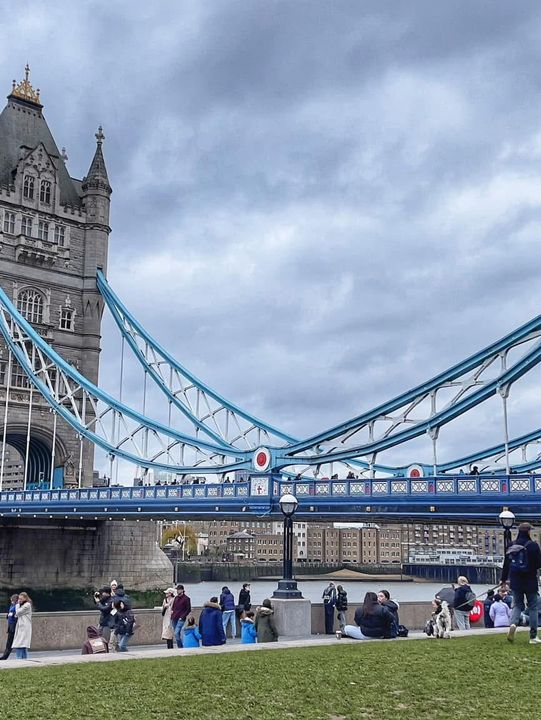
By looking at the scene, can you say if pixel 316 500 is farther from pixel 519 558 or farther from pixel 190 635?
pixel 519 558

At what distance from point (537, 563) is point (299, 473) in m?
25.7

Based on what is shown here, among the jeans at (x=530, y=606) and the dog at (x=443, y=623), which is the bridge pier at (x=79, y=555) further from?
the jeans at (x=530, y=606)

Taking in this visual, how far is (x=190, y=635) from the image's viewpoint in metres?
15.7

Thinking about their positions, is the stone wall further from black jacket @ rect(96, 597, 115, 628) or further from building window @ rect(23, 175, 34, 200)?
building window @ rect(23, 175, 34, 200)

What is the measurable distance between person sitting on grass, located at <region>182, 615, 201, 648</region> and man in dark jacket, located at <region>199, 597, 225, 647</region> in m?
0.14

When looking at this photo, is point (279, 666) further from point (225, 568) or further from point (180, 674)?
point (225, 568)

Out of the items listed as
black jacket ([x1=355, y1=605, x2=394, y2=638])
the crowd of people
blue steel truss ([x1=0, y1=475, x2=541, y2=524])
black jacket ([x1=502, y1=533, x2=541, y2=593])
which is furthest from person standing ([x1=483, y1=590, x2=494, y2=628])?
blue steel truss ([x1=0, y1=475, x2=541, y2=524])

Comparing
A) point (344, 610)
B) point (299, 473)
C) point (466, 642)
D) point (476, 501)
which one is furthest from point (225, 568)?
point (466, 642)

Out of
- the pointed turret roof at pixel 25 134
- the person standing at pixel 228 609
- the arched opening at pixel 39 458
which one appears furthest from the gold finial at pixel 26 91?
the person standing at pixel 228 609

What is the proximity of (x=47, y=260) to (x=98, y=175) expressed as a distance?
7550 mm

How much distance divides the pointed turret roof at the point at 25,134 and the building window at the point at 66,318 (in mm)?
7568

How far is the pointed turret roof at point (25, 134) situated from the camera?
60.4m

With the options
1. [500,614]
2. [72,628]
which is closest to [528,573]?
[500,614]

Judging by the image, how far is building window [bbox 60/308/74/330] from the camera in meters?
59.2
